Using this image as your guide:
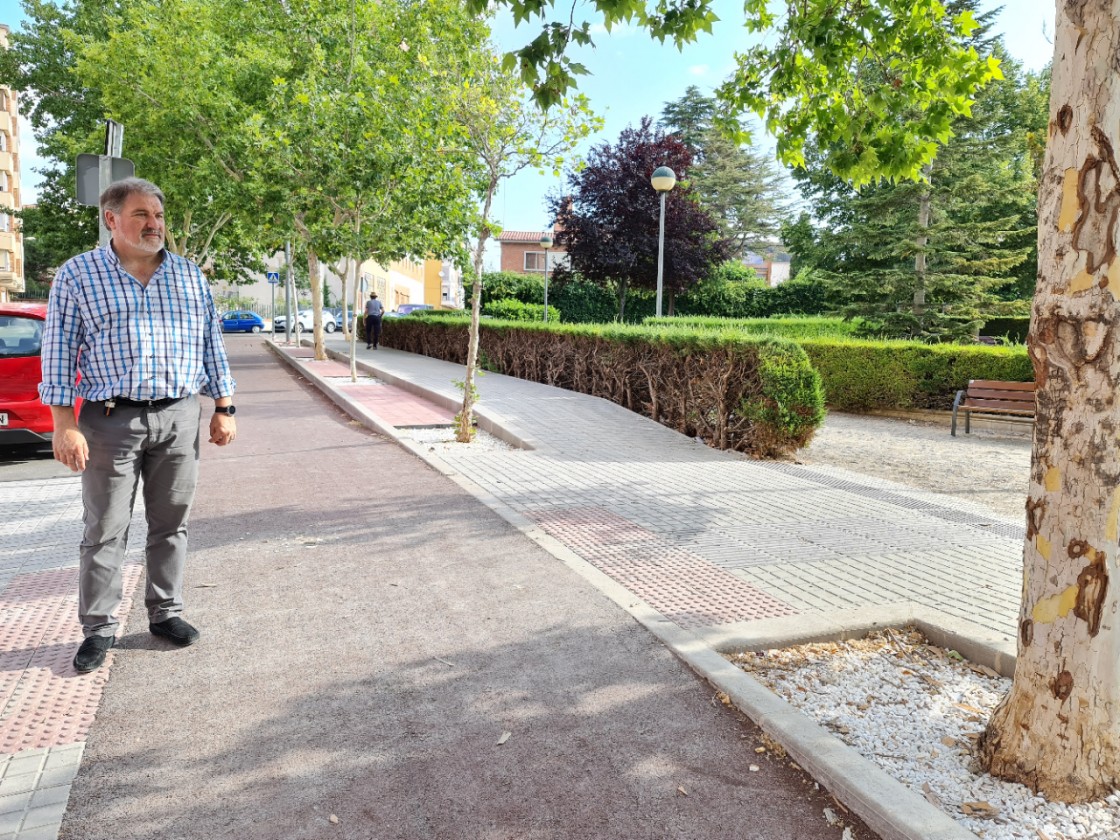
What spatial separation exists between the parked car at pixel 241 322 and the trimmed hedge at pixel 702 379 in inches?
1595

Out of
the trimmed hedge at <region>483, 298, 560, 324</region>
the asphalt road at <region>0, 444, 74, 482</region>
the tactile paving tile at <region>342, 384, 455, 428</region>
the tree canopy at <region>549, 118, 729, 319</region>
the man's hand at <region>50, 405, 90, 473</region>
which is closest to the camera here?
the man's hand at <region>50, 405, 90, 473</region>

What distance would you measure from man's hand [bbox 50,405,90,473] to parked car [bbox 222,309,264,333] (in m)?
50.3

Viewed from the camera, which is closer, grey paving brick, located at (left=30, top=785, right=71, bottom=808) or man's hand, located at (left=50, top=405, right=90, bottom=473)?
grey paving brick, located at (left=30, top=785, right=71, bottom=808)

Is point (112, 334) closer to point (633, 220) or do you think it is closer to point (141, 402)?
point (141, 402)

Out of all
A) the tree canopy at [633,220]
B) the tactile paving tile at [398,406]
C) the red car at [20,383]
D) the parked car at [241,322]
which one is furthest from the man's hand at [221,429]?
the parked car at [241,322]

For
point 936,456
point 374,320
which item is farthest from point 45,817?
point 374,320

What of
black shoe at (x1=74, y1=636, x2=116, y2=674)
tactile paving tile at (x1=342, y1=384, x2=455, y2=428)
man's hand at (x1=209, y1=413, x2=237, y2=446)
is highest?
man's hand at (x1=209, y1=413, x2=237, y2=446)

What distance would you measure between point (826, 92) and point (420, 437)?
5.80 meters

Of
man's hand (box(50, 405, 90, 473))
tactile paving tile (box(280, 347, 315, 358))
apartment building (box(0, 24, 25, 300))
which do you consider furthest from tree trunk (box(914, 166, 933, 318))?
apartment building (box(0, 24, 25, 300))

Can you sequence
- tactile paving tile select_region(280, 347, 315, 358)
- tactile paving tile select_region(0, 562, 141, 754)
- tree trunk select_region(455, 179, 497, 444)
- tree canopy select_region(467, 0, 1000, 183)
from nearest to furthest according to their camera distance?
tactile paving tile select_region(0, 562, 141, 754), tree canopy select_region(467, 0, 1000, 183), tree trunk select_region(455, 179, 497, 444), tactile paving tile select_region(280, 347, 315, 358)

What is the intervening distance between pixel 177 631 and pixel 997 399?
37.6 ft

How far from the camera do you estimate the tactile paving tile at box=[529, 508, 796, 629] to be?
4.24 metres

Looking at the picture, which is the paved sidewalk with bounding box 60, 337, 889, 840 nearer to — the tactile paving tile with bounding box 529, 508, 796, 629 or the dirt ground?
the tactile paving tile with bounding box 529, 508, 796, 629

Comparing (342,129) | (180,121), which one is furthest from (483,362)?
(180,121)
